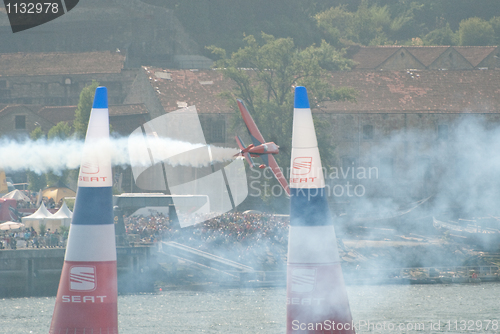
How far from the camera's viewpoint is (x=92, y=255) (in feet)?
34.9

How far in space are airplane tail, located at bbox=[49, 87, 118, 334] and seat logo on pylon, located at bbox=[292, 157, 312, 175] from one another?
278 centimetres

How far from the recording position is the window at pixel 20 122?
68.9m

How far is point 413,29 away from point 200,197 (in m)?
90.5

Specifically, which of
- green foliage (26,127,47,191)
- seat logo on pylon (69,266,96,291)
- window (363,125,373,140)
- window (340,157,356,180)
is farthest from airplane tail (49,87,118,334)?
window (363,125,373,140)

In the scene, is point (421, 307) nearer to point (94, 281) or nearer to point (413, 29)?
point (94, 281)

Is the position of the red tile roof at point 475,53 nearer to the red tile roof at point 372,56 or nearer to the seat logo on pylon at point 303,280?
the red tile roof at point 372,56

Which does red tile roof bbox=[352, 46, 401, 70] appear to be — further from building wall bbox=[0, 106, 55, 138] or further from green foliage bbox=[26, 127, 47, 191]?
green foliage bbox=[26, 127, 47, 191]

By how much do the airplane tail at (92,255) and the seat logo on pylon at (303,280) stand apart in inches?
103

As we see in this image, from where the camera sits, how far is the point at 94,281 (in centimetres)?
1055

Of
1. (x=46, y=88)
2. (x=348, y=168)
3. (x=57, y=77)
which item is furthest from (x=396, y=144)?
(x=46, y=88)

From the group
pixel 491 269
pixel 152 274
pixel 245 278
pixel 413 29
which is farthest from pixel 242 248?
pixel 413 29

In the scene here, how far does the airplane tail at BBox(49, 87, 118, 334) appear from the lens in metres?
10.5

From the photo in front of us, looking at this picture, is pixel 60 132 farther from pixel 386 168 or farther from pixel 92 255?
pixel 92 255

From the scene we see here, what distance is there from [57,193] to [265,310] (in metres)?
19.6
